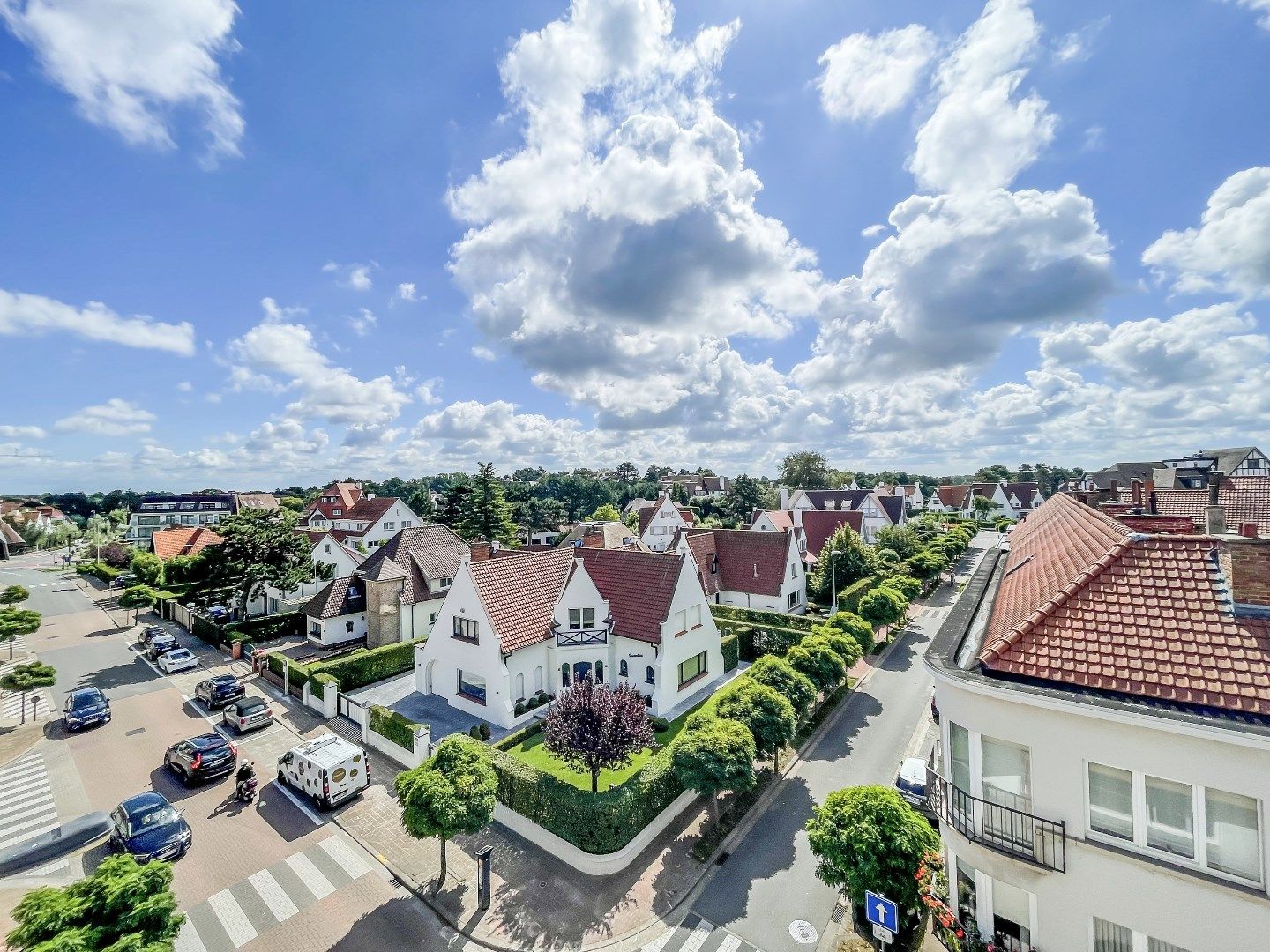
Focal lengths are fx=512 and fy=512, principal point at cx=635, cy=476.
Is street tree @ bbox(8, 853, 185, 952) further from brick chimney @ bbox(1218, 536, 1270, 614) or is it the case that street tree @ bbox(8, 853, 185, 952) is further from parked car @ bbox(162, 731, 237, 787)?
brick chimney @ bbox(1218, 536, 1270, 614)

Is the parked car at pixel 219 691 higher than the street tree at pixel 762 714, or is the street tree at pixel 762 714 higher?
the street tree at pixel 762 714

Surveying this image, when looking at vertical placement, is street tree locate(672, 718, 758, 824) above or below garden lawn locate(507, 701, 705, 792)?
above

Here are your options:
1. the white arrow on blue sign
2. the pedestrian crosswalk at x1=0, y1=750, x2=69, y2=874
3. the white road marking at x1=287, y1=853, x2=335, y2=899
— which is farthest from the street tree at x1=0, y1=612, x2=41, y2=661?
the white arrow on blue sign

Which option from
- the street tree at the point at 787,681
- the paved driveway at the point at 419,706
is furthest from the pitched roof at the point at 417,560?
the street tree at the point at 787,681

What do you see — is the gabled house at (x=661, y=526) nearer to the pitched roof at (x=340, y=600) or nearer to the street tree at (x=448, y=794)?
the pitched roof at (x=340, y=600)

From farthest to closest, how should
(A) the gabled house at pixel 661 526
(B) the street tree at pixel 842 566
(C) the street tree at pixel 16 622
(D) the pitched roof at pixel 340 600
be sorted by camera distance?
(A) the gabled house at pixel 661 526 < (B) the street tree at pixel 842 566 < (D) the pitched roof at pixel 340 600 < (C) the street tree at pixel 16 622

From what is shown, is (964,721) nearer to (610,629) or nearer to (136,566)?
(610,629)

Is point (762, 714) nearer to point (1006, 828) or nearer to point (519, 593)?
point (1006, 828)
